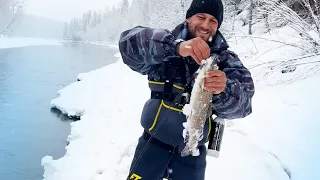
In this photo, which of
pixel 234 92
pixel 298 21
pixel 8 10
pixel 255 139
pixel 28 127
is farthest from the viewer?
pixel 8 10

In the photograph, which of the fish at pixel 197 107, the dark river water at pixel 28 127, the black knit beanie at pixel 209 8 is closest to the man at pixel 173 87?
the black knit beanie at pixel 209 8

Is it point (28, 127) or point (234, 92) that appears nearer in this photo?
point (234, 92)

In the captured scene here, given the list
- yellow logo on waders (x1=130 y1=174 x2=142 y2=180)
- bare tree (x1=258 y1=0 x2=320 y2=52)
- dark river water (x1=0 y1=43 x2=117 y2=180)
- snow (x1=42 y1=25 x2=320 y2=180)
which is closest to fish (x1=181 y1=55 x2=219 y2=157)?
yellow logo on waders (x1=130 y1=174 x2=142 y2=180)

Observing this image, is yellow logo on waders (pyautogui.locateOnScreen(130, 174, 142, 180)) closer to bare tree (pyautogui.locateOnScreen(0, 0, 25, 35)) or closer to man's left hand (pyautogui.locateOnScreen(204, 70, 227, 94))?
man's left hand (pyautogui.locateOnScreen(204, 70, 227, 94))

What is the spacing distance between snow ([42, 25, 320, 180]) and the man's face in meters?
2.82

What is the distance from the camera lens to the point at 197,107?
1.99 metres

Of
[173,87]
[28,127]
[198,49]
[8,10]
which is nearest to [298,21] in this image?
[173,87]

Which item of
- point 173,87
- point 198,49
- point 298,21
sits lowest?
point 173,87

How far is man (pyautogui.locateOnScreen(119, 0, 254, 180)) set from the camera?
92.1 inches

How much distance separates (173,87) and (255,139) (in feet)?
12.7

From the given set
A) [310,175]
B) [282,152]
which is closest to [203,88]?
[310,175]

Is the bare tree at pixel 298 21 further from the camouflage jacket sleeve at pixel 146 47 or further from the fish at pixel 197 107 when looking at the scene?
the fish at pixel 197 107

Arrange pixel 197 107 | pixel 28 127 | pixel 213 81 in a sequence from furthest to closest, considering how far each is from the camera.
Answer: pixel 28 127 < pixel 197 107 < pixel 213 81

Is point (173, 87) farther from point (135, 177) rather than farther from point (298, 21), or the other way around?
point (298, 21)
